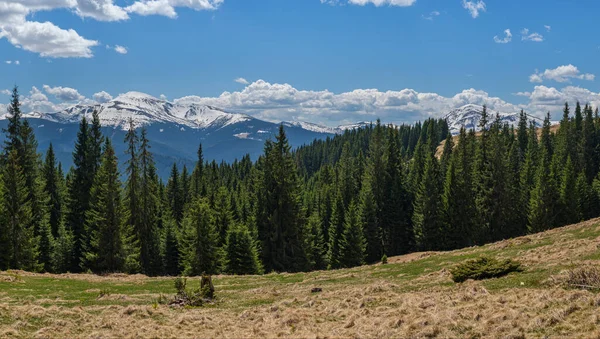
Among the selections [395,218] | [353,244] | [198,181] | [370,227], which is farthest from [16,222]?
[395,218]

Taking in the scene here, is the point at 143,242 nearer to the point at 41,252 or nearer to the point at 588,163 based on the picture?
the point at 41,252

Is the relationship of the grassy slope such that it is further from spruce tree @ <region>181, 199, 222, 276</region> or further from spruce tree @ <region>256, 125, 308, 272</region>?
spruce tree @ <region>256, 125, 308, 272</region>

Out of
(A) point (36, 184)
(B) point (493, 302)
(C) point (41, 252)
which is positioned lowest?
(C) point (41, 252)

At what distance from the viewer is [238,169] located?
16938 centimetres

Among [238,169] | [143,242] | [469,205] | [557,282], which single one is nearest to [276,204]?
[143,242]

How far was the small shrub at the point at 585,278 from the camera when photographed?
47.9 feet

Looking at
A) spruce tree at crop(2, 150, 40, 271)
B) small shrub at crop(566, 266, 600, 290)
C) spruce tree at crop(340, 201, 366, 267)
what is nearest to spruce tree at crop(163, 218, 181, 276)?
spruce tree at crop(2, 150, 40, 271)

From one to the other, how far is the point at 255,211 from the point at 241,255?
37.1 ft

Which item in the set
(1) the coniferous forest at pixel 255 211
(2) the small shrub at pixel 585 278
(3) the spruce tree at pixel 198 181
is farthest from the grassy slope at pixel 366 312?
(3) the spruce tree at pixel 198 181

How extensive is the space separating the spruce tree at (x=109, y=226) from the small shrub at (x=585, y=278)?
4153 cm

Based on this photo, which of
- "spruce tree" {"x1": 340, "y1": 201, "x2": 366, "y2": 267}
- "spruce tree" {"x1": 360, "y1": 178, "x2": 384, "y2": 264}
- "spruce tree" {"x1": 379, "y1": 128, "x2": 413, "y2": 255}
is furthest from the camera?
"spruce tree" {"x1": 379, "y1": 128, "x2": 413, "y2": 255}

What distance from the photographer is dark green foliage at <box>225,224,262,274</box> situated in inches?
1881

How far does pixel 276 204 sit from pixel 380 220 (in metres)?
27.1

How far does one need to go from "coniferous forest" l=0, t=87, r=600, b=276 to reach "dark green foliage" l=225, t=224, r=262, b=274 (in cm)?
12
